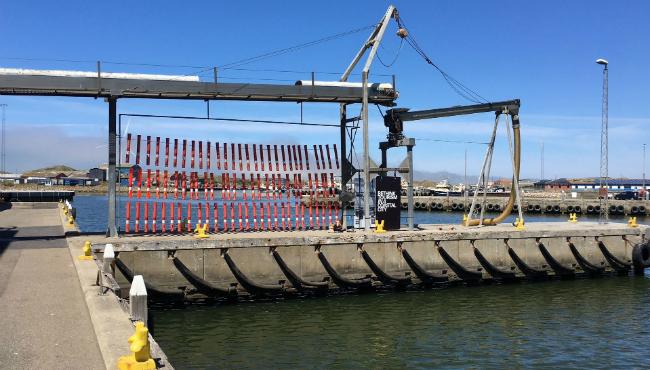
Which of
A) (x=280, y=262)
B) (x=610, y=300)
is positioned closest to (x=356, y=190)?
(x=280, y=262)

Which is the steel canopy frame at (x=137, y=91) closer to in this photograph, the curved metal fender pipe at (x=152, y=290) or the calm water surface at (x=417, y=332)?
the curved metal fender pipe at (x=152, y=290)

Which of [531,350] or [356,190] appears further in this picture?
[356,190]

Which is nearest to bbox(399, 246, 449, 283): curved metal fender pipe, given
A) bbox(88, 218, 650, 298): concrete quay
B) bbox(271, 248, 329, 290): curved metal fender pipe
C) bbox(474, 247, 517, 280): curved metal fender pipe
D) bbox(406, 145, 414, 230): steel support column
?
bbox(88, 218, 650, 298): concrete quay

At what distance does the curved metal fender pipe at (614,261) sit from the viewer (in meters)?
26.8

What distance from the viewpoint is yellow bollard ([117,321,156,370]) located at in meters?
7.66

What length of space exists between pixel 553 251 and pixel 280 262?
13106mm

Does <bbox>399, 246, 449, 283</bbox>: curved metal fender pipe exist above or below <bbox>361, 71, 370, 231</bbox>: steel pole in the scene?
below

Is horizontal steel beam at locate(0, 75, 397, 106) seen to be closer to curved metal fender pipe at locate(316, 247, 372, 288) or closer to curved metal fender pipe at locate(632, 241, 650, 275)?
curved metal fender pipe at locate(316, 247, 372, 288)

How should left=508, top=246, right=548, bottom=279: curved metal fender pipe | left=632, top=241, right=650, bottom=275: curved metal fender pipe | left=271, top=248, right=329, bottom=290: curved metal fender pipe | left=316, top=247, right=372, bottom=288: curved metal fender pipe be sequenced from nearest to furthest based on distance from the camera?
left=271, top=248, right=329, bottom=290: curved metal fender pipe, left=316, top=247, right=372, bottom=288: curved metal fender pipe, left=508, top=246, right=548, bottom=279: curved metal fender pipe, left=632, top=241, right=650, bottom=275: curved metal fender pipe

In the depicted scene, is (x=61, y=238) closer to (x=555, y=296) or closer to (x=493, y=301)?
(x=493, y=301)

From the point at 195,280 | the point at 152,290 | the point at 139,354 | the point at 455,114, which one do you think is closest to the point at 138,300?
the point at 139,354

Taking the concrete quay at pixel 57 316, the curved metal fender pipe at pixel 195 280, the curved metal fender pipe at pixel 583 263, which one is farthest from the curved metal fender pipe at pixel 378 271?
the concrete quay at pixel 57 316

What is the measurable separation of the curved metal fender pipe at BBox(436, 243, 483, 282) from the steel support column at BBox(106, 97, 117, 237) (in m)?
12.8

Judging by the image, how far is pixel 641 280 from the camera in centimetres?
2677
